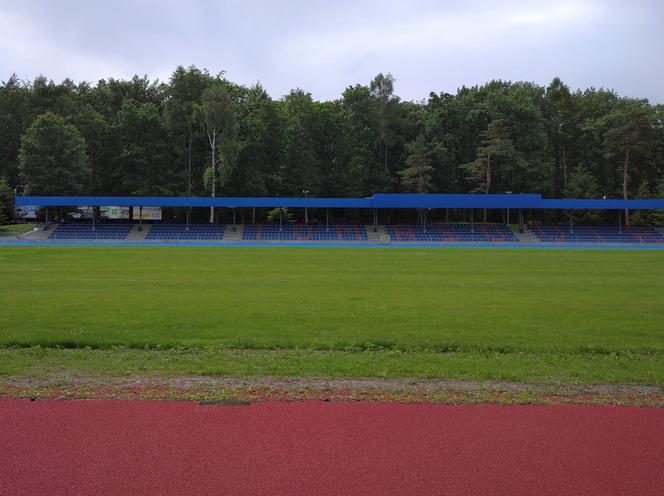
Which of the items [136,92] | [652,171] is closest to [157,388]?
[136,92]

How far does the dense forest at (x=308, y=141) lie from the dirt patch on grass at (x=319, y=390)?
6360cm

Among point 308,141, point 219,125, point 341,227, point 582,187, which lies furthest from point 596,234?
point 219,125

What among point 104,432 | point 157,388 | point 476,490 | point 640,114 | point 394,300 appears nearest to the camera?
point 476,490

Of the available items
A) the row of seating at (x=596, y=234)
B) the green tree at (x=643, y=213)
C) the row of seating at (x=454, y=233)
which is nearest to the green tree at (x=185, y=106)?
the row of seating at (x=454, y=233)

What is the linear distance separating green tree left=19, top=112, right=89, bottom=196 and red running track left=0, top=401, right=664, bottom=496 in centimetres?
7162

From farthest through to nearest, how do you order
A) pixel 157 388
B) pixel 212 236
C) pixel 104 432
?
pixel 212 236 < pixel 157 388 < pixel 104 432

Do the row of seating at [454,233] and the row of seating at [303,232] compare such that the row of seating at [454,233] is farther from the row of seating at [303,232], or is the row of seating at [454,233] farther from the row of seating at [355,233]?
the row of seating at [303,232]

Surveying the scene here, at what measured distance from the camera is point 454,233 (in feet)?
218

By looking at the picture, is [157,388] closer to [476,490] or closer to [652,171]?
[476,490]

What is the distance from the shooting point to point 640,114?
250 feet

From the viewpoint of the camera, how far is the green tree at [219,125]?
69.2 m

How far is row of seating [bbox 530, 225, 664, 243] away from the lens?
63.5 m

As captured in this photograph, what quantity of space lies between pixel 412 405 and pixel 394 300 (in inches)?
369

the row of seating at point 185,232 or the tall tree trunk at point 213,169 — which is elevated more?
the tall tree trunk at point 213,169
